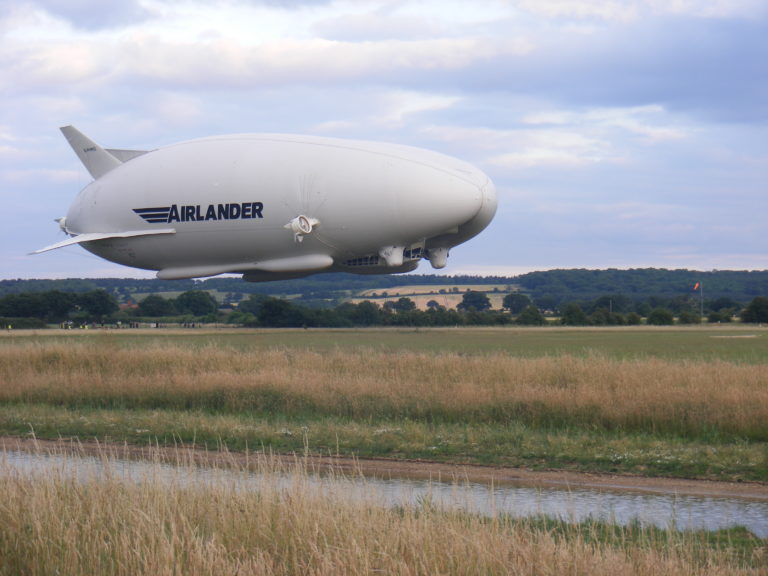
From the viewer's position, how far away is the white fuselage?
18.6m

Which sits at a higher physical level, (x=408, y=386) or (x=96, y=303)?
(x=96, y=303)

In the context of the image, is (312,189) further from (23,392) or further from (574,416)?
(23,392)

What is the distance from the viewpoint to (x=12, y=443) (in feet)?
61.4

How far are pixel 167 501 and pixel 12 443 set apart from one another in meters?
10.0

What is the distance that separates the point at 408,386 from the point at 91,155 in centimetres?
956

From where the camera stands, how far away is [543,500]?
1304cm

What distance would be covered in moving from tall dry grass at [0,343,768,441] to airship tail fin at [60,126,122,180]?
6102 millimetres

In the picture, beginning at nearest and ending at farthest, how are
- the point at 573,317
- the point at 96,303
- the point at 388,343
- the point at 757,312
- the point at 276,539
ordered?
the point at 276,539 < the point at 388,343 < the point at 96,303 < the point at 573,317 < the point at 757,312

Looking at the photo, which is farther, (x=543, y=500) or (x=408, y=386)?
(x=408, y=386)

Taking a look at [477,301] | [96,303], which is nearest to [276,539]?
[96,303]

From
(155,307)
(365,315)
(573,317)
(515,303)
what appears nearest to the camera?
(365,315)

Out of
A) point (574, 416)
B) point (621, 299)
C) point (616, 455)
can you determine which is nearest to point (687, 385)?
point (574, 416)

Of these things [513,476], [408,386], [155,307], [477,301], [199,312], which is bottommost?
[513,476]

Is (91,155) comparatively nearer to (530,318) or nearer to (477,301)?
(530,318)
